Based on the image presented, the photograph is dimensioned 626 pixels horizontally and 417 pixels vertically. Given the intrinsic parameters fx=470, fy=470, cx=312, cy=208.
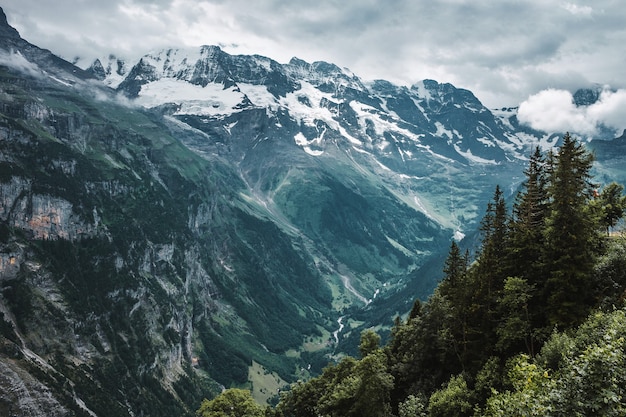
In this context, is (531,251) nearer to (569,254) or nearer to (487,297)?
(487,297)

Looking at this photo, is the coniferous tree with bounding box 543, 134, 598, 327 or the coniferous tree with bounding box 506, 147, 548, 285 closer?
the coniferous tree with bounding box 543, 134, 598, 327

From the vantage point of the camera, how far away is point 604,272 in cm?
5988

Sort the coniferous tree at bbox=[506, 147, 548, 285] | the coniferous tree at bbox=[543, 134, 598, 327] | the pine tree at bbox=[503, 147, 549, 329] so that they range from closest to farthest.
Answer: the coniferous tree at bbox=[543, 134, 598, 327] → the pine tree at bbox=[503, 147, 549, 329] → the coniferous tree at bbox=[506, 147, 548, 285]

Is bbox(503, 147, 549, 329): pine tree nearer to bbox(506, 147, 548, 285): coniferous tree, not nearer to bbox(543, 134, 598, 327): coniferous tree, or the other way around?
bbox(506, 147, 548, 285): coniferous tree

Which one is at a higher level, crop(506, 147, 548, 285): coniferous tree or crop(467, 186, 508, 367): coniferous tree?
crop(506, 147, 548, 285): coniferous tree

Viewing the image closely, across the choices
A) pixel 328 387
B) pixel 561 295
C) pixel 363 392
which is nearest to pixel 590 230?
pixel 561 295

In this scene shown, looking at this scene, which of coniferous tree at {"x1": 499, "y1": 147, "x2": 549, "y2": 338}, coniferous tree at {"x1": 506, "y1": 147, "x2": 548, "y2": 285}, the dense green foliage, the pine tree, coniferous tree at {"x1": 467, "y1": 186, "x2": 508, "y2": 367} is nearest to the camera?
the dense green foliage

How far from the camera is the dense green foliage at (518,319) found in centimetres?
4775

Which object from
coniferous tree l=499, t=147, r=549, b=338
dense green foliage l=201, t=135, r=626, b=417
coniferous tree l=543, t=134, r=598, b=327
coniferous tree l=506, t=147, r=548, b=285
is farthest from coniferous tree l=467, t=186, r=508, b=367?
coniferous tree l=543, t=134, r=598, b=327

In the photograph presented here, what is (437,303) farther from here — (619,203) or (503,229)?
(619,203)

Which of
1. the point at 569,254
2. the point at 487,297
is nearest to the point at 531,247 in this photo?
the point at 487,297

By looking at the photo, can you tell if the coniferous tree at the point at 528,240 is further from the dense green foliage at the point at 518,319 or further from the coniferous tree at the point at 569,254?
the coniferous tree at the point at 569,254

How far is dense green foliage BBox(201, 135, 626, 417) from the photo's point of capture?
47750 millimetres

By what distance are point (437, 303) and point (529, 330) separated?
881 inches
